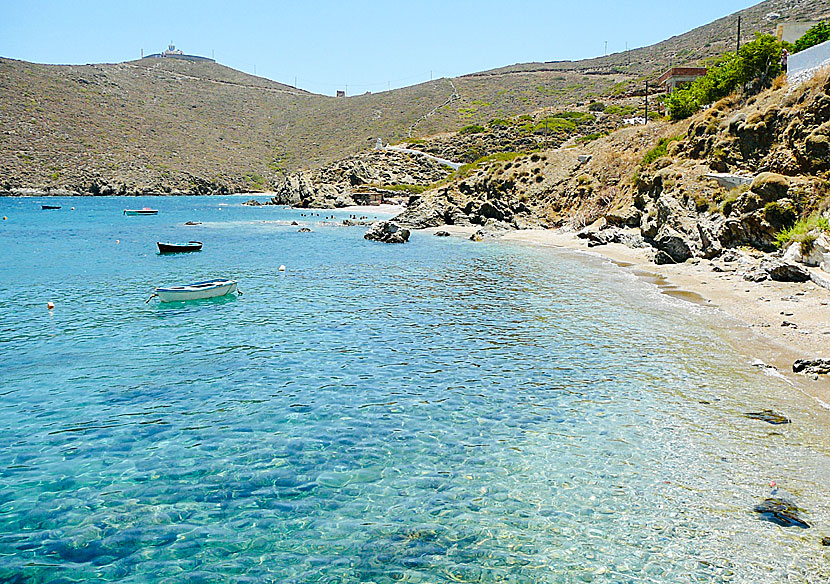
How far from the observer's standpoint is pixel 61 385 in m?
13.2

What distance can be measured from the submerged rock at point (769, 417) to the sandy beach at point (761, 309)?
3.90ft

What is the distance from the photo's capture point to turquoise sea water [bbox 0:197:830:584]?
723 centimetres

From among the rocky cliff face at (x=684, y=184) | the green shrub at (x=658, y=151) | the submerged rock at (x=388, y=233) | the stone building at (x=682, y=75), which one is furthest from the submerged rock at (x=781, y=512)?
the stone building at (x=682, y=75)

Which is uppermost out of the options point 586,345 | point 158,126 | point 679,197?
point 158,126

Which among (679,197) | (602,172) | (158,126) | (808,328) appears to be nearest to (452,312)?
(808,328)

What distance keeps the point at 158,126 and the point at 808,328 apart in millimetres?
151402

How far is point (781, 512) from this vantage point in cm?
787

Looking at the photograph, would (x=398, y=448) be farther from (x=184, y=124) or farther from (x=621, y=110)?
(x=184, y=124)

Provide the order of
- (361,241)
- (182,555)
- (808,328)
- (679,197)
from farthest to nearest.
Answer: (361,241), (679,197), (808,328), (182,555)

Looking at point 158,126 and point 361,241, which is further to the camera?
point 158,126

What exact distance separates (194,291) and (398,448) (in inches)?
577

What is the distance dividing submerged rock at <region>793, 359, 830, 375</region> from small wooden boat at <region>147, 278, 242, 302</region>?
18.6 m

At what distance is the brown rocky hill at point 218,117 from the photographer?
390ft

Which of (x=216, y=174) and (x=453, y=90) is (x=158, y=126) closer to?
(x=216, y=174)
